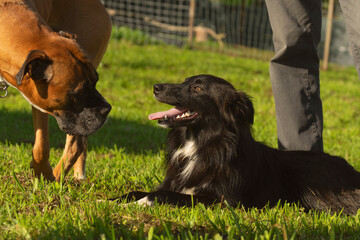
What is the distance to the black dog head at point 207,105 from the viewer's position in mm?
3717

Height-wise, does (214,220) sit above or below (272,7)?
below

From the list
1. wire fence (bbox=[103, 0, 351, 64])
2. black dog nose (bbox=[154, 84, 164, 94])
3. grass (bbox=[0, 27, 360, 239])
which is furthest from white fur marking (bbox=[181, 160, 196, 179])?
wire fence (bbox=[103, 0, 351, 64])

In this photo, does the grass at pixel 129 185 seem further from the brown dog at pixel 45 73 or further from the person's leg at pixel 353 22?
the person's leg at pixel 353 22

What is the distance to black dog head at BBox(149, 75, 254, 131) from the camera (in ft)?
12.2

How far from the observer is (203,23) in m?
20.1

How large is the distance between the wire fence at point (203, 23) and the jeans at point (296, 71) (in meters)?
10.1

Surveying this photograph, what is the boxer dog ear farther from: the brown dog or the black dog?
the black dog

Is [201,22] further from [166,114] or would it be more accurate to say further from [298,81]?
[166,114]

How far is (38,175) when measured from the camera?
384cm

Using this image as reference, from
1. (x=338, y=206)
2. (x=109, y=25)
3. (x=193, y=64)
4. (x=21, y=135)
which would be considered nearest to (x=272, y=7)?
(x=109, y=25)

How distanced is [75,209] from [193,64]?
8.98 meters

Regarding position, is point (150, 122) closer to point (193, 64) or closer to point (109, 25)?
point (109, 25)

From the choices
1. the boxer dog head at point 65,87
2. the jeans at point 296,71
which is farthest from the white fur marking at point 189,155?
the jeans at point 296,71

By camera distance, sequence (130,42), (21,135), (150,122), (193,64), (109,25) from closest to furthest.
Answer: (109,25) < (21,135) < (150,122) < (193,64) < (130,42)
